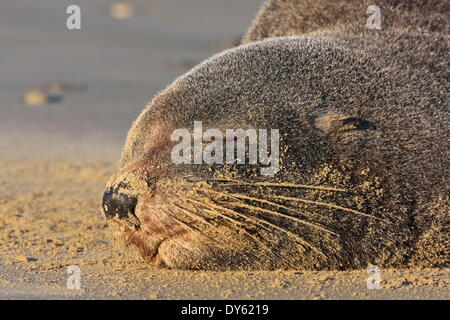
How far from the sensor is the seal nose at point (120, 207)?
4.41m

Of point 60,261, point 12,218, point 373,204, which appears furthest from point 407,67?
point 12,218

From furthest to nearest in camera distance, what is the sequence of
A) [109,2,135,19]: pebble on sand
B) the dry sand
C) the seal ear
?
[109,2,135,19]: pebble on sand
the seal ear
the dry sand

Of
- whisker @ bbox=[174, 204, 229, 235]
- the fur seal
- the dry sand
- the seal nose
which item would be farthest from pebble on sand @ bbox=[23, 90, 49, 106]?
whisker @ bbox=[174, 204, 229, 235]

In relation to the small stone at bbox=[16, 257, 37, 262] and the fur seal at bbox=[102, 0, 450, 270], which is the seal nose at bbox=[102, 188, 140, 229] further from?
the small stone at bbox=[16, 257, 37, 262]

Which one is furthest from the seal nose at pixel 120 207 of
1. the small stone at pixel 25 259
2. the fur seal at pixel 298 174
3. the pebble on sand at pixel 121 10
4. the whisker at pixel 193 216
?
the pebble on sand at pixel 121 10

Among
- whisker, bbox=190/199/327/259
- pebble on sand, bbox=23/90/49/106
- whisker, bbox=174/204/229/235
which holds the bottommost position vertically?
whisker, bbox=190/199/327/259

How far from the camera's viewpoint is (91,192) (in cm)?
719

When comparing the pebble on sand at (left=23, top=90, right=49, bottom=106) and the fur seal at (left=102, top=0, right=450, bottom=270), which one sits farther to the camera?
the pebble on sand at (left=23, top=90, right=49, bottom=106)

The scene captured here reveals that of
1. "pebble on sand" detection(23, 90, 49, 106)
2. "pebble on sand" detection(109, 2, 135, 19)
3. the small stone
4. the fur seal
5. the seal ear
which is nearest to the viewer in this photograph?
the fur seal

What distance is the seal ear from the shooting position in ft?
15.1

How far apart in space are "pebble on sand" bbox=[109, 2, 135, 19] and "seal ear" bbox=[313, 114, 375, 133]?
418 inches

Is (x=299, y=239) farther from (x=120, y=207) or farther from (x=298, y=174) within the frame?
(x=120, y=207)

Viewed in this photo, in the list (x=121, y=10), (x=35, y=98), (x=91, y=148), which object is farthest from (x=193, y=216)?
(x=121, y=10)

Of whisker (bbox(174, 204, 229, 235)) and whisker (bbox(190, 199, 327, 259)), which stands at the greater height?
whisker (bbox(174, 204, 229, 235))
